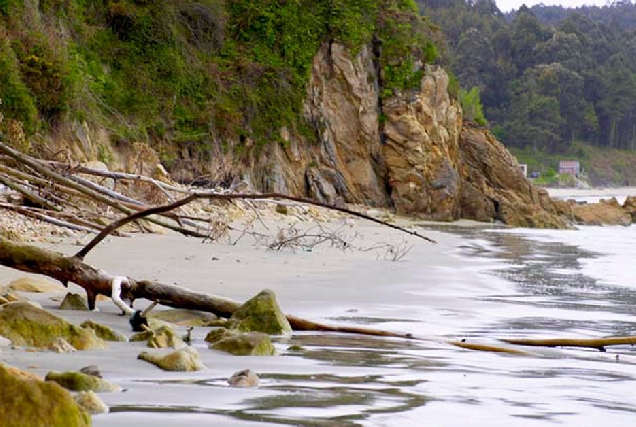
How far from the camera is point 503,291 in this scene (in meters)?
7.52

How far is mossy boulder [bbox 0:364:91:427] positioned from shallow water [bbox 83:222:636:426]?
248mm

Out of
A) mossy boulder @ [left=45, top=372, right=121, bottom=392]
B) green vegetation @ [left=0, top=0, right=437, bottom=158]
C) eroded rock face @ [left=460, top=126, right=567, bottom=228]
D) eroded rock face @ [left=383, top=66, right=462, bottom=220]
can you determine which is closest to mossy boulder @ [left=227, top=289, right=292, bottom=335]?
mossy boulder @ [left=45, top=372, right=121, bottom=392]

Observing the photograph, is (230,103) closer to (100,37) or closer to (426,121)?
(100,37)

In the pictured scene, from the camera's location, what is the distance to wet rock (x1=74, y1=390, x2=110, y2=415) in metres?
2.46

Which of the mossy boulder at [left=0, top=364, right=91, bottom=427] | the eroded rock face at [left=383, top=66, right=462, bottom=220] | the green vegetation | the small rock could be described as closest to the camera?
the mossy boulder at [left=0, top=364, right=91, bottom=427]

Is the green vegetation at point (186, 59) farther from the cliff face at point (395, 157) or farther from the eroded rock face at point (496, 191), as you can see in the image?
the eroded rock face at point (496, 191)

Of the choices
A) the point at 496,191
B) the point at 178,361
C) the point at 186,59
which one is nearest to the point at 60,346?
the point at 178,361

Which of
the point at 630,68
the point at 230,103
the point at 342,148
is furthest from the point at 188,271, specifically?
the point at 630,68

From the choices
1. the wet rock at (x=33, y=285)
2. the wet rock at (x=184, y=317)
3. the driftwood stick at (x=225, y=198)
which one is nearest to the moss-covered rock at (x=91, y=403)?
the driftwood stick at (x=225, y=198)

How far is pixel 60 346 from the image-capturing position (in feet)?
11.4

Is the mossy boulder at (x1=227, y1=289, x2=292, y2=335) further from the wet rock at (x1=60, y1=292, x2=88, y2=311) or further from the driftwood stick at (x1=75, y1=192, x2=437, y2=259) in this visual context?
the wet rock at (x1=60, y1=292, x2=88, y2=311)

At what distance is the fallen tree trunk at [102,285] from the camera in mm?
4582

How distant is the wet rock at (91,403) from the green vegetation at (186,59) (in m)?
11.8

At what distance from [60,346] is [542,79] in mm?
92285
